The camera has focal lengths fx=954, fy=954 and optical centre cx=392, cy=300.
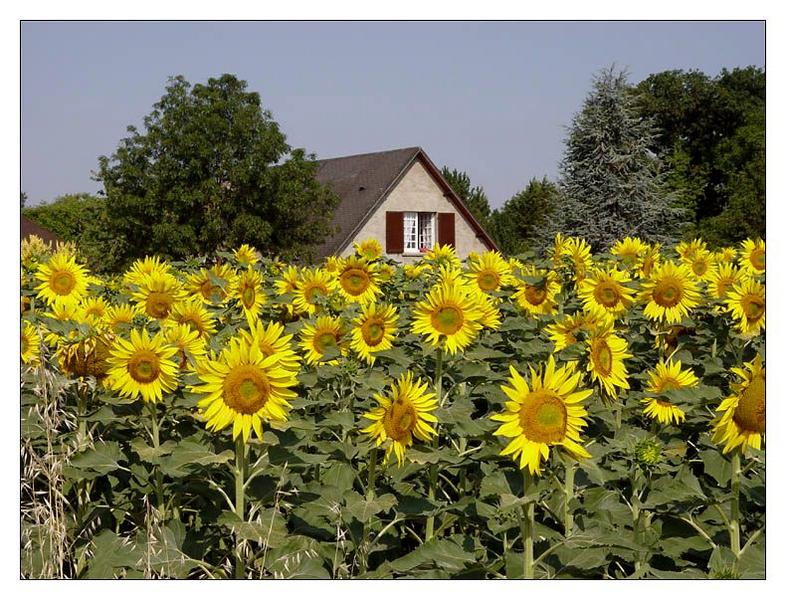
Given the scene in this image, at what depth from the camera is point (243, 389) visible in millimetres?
3039

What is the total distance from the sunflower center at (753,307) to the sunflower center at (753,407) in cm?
198

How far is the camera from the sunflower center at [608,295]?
5.29 m

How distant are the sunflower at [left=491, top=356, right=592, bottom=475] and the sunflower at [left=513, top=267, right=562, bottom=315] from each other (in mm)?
2838

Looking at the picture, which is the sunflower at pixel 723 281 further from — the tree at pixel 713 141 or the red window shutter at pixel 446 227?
the tree at pixel 713 141

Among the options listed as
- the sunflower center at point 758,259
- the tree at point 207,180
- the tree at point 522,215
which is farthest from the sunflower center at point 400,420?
the tree at point 522,215

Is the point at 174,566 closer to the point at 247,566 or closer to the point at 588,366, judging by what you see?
the point at 247,566

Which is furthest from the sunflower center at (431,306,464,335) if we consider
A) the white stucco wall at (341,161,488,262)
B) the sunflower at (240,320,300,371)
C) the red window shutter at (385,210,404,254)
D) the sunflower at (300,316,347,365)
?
the red window shutter at (385,210,404,254)

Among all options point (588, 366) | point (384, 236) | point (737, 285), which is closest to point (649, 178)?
point (384, 236)

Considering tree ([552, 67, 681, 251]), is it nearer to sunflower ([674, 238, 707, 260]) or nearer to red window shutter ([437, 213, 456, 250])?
red window shutter ([437, 213, 456, 250])

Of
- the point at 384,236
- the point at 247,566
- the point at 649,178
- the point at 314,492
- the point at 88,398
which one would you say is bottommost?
the point at 247,566

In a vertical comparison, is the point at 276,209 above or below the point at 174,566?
above

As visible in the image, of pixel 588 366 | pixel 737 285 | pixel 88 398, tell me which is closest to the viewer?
pixel 588 366

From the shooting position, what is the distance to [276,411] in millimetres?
3043
